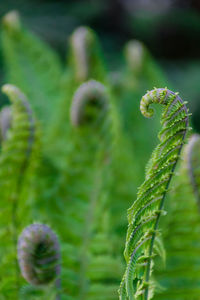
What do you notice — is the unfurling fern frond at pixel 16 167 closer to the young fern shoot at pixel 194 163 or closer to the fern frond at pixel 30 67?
the young fern shoot at pixel 194 163

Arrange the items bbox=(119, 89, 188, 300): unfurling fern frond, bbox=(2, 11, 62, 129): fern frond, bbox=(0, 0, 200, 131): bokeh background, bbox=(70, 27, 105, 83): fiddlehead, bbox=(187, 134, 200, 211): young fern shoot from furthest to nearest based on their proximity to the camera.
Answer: bbox=(0, 0, 200, 131): bokeh background
bbox=(2, 11, 62, 129): fern frond
bbox=(70, 27, 105, 83): fiddlehead
bbox=(187, 134, 200, 211): young fern shoot
bbox=(119, 89, 188, 300): unfurling fern frond

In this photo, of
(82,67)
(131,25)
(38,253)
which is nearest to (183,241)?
(38,253)

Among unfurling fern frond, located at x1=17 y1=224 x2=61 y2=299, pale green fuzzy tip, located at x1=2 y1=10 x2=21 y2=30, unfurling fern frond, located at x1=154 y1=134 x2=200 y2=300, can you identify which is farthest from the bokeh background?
unfurling fern frond, located at x1=17 y1=224 x2=61 y2=299

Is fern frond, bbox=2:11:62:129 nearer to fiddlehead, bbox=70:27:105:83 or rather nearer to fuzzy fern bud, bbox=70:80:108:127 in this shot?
fiddlehead, bbox=70:27:105:83

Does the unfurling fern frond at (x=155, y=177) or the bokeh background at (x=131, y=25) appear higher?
the bokeh background at (x=131, y=25)

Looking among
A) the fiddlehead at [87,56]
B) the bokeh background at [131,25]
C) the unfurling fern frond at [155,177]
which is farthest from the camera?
the bokeh background at [131,25]

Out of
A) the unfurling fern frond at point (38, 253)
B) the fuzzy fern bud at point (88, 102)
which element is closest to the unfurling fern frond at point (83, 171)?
the fuzzy fern bud at point (88, 102)
